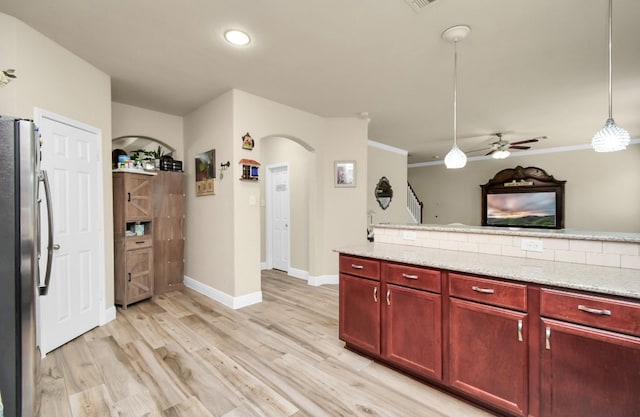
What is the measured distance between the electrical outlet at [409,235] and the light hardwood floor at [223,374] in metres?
1.14

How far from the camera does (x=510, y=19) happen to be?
7.30ft

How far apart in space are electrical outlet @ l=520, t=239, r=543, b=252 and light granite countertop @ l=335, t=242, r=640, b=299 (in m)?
0.09

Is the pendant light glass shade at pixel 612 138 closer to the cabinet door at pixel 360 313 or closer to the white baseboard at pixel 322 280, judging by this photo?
the cabinet door at pixel 360 313

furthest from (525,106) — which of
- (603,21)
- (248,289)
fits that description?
(248,289)

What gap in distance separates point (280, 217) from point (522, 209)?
20.8ft

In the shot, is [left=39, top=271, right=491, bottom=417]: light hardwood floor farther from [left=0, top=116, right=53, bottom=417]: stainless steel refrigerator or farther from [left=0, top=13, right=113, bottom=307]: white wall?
[left=0, top=13, right=113, bottom=307]: white wall

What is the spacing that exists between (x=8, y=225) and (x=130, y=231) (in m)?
2.49

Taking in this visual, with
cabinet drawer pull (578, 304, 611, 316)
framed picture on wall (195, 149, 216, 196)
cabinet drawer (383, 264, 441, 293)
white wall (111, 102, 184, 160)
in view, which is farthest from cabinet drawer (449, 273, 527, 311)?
white wall (111, 102, 184, 160)

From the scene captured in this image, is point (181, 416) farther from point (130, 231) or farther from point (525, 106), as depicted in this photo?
point (525, 106)

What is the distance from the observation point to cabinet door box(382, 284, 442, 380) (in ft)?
6.37

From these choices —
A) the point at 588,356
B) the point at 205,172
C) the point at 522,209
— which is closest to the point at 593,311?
the point at 588,356

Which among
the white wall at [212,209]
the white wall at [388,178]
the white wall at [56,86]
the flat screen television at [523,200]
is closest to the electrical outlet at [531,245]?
the white wall at [212,209]

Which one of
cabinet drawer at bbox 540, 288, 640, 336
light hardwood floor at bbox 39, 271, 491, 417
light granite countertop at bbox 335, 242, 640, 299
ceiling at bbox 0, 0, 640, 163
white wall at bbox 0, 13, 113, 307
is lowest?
light hardwood floor at bbox 39, 271, 491, 417

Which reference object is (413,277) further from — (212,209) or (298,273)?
(298,273)
